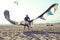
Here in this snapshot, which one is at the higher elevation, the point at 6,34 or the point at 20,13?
the point at 20,13

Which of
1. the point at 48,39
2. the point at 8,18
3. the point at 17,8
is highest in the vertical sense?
the point at 17,8

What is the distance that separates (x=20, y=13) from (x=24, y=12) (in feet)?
0.17

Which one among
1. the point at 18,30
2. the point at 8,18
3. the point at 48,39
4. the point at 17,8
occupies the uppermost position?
the point at 17,8

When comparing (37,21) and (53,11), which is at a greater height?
(53,11)

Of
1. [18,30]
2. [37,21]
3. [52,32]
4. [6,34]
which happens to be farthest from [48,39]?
[6,34]

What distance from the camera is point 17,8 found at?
174 cm

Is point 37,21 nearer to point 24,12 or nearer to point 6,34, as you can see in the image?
point 24,12

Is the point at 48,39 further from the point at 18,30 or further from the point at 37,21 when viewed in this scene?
the point at 18,30

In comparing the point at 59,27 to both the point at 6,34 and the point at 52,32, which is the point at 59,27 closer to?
the point at 52,32

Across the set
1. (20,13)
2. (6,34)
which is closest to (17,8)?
(20,13)

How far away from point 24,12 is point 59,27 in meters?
0.46

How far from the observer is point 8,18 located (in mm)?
1738

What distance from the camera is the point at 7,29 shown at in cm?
175

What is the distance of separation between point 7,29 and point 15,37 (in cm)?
14
